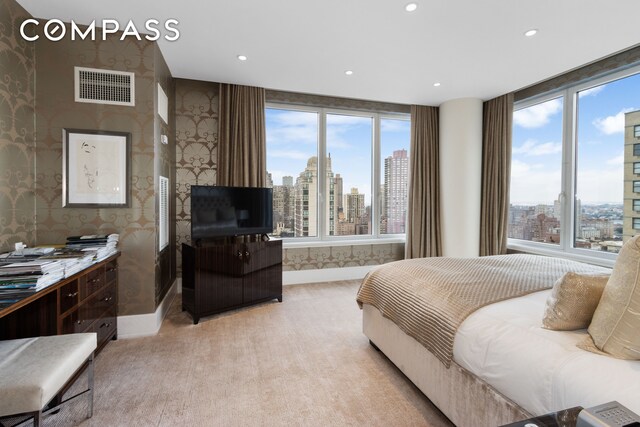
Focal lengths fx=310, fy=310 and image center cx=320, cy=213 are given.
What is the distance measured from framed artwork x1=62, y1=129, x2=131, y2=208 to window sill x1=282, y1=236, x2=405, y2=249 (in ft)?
7.15

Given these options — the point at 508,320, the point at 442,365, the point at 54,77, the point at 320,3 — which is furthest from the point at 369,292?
the point at 54,77

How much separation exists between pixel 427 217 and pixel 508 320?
3.38 m

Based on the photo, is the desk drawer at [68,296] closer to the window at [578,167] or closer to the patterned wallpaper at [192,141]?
the patterned wallpaper at [192,141]

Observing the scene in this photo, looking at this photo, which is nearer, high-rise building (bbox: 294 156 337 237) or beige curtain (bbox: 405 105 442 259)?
high-rise building (bbox: 294 156 337 237)

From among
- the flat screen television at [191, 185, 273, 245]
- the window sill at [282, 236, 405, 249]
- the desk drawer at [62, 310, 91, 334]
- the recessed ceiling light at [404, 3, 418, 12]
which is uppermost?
the recessed ceiling light at [404, 3, 418, 12]

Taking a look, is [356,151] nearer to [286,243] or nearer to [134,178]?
[286,243]

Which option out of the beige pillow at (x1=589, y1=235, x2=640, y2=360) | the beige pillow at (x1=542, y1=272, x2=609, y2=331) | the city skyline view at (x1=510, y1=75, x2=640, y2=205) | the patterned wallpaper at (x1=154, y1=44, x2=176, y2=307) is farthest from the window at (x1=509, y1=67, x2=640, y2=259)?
the patterned wallpaper at (x1=154, y1=44, x2=176, y2=307)

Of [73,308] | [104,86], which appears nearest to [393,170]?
[104,86]

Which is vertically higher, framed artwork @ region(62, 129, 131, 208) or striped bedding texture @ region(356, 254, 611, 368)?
framed artwork @ region(62, 129, 131, 208)

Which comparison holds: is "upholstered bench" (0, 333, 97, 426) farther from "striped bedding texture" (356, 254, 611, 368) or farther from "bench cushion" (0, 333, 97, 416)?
"striped bedding texture" (356, 254, 611, 368)

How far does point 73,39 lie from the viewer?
8.45ft

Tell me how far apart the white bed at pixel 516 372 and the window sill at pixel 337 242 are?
8.62 feet

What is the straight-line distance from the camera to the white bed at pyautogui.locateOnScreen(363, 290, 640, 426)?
104cm

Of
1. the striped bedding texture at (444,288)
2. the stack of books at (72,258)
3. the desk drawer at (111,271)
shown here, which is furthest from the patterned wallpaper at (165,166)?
the striped bedding texture at (444,288)
